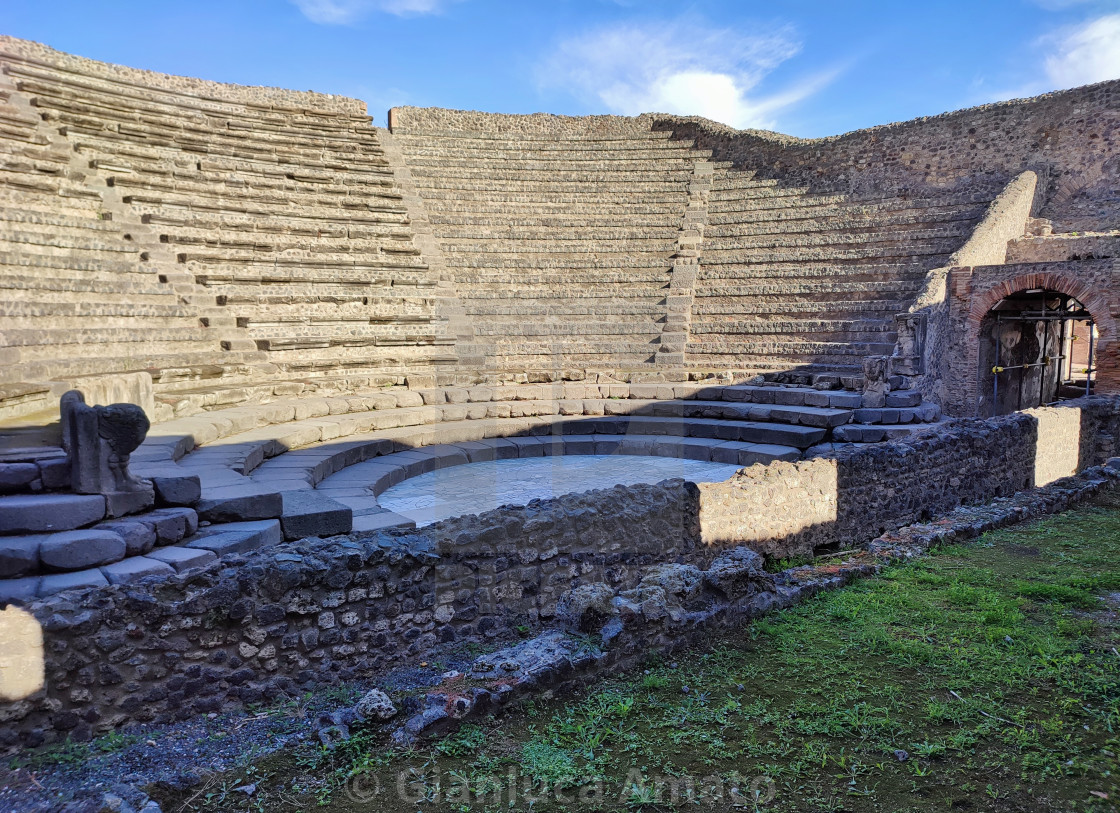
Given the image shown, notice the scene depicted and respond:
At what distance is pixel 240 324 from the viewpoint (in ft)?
32.6

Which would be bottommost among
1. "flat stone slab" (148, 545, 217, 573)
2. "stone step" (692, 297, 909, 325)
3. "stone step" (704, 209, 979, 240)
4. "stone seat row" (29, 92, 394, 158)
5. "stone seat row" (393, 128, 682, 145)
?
"flat stone slab" (148, 545, 217, 573)

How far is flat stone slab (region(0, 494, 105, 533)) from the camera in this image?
404 centimetres

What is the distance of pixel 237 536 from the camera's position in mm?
4477

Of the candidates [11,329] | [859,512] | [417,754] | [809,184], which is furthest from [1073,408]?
[11,329]

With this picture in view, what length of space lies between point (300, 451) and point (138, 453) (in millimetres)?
1746

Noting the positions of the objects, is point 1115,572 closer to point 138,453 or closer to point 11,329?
point 138,453

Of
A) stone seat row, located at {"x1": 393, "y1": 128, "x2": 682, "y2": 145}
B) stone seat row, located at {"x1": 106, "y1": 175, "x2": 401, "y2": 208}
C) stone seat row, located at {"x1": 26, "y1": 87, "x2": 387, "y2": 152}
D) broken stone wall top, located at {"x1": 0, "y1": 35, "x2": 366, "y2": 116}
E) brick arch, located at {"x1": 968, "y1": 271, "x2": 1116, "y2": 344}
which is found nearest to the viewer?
brick arch, located at {"x1": 968, "y1": 271, "x2": 1116, "y2": 344}

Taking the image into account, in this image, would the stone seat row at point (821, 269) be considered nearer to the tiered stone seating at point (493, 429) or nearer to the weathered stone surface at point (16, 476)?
the tiered stone seating at point (493, 429)

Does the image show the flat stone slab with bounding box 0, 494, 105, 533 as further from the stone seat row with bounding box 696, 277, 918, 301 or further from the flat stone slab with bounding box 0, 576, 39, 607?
the stone seat row with bounding box 696, 277, 918, 301

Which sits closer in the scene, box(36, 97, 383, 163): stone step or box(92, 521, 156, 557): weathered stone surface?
box(92, 521, 156, 557): weathered stone surface

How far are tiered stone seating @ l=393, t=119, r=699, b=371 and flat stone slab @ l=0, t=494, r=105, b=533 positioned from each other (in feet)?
22.3

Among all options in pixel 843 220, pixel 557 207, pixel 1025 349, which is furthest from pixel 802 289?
pixel 557 207

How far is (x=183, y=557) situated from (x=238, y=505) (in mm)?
742

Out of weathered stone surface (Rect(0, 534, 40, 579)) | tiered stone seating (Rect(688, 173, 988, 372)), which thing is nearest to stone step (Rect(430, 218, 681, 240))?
tiered stone seating (Rect(688, 173, 988, 372))
